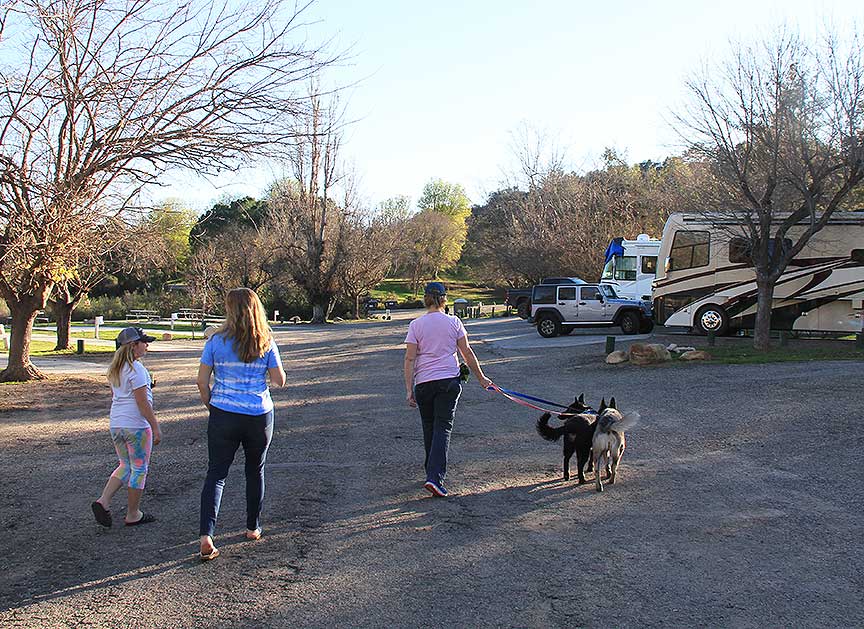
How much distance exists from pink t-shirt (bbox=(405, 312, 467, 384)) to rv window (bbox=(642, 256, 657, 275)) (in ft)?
98.6

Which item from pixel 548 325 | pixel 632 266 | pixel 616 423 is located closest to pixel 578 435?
pixel 616 423

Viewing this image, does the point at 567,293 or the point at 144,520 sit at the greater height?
the point at 567,293

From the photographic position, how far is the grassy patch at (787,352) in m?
18.1

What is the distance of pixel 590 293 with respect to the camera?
2964 cm

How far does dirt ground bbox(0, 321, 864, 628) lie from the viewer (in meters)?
4.63

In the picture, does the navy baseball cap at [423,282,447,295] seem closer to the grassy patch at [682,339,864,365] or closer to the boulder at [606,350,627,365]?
the grassy patch at [682,339,864,365]

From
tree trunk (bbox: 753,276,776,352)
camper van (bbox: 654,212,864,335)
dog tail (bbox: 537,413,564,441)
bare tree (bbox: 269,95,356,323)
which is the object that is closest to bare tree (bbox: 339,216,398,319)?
bare tree (bbox: 269,95,356,323)

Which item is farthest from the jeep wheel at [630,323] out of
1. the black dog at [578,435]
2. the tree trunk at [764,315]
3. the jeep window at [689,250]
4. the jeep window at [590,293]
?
the black dog at [578,435]

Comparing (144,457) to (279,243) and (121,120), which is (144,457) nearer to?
(121,120)

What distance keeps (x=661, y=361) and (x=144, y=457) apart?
14471 mm

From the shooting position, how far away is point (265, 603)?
470cm

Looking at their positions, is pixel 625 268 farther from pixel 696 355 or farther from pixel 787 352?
pixel 696 355

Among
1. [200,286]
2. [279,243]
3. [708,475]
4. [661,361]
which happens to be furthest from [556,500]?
[279,243]

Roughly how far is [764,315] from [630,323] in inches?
350
